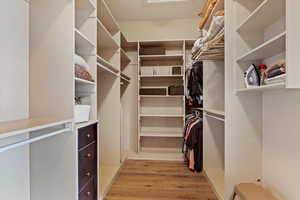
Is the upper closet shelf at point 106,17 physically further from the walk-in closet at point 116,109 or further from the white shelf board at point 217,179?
the white shelf board at point 217,179

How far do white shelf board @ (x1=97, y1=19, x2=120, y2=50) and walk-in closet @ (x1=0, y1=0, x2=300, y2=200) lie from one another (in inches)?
0.6

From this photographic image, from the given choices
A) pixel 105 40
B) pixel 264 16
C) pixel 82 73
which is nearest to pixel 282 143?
pixel 264 16

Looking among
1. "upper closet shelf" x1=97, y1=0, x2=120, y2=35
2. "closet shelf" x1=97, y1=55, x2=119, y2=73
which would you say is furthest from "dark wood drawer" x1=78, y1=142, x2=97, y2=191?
"upper closet shelf" x1=97, y1=0, x2=120, y2=35

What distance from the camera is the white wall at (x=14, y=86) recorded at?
1299 mm

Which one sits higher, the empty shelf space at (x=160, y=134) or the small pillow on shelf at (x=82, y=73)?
the small pillow on shelf at (x=82, y=73)

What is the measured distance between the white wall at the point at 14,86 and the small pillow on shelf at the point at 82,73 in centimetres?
36

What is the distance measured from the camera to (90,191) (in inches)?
68.8

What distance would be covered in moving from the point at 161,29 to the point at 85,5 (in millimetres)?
2168

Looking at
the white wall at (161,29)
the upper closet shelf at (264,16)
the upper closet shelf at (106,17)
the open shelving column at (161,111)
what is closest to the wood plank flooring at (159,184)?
the open shelving column at (161,111)

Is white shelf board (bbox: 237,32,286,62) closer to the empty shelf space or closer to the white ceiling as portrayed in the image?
the white ceiling

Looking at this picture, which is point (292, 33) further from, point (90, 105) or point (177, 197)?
point (177, 197)

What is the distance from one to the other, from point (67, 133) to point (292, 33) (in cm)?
153

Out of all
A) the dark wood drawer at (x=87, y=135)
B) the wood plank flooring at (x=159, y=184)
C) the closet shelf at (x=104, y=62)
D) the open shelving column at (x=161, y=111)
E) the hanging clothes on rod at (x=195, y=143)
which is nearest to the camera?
the dark wood drawer at (x=87, y=135)

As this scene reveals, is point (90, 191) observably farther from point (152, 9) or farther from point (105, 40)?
point (152, 9)
